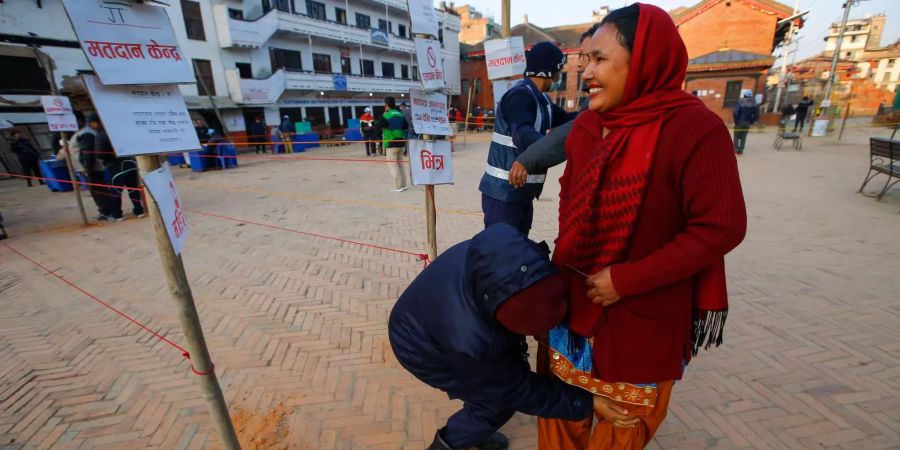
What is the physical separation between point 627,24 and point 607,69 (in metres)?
0.13

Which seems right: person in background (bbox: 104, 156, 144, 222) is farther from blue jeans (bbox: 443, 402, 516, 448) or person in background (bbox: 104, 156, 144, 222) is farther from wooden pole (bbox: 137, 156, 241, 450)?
blue jeans (bbox: 443, 402, 516, 448)

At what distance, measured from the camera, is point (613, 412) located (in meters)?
1.51

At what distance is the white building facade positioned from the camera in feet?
46.3

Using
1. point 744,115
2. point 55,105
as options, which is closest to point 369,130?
point 55,105

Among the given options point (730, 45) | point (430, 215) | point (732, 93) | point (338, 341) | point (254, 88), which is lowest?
point (338, 341)

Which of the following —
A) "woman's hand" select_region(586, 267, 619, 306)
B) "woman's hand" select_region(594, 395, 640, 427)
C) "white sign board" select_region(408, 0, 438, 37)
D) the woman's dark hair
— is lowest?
"woman's hand" select_region(594, 395, 640, 427)

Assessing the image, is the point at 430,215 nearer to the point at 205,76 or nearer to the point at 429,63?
the point at 429,63

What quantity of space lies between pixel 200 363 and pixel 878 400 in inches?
150

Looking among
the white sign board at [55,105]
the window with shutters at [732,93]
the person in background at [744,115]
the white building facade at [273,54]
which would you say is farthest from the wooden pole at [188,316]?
the window with shutters at [732,93]

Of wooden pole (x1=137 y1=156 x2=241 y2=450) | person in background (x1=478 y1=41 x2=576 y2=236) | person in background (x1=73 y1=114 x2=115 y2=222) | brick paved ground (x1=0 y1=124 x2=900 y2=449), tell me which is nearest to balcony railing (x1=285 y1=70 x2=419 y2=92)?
person in background (x1=73 y1=114 x2=115 y2=222)

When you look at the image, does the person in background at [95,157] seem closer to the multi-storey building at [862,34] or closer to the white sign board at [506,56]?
the white sign board at [506,56]

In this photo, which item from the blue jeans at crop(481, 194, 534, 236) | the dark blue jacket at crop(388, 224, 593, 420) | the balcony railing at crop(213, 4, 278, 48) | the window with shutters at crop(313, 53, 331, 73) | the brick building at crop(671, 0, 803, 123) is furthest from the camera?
the window with shutters at crop(313, 53, 331, 73)

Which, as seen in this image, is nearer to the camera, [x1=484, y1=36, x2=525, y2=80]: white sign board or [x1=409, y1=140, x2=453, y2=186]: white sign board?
[x1=409, y1=140, x2=453, y2=186]: white sign board

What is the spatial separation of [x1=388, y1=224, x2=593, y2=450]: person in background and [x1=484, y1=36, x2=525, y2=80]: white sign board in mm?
4920
